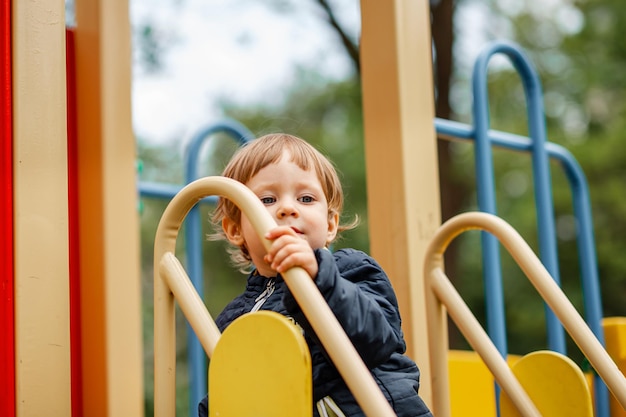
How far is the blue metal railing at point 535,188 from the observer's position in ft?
9.02

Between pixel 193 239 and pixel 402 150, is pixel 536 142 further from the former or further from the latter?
pixel 193 239

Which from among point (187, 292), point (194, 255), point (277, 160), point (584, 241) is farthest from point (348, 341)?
point (584, 241)

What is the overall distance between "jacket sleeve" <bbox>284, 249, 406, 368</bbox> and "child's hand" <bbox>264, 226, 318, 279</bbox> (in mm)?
34

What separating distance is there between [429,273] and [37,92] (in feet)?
3.68

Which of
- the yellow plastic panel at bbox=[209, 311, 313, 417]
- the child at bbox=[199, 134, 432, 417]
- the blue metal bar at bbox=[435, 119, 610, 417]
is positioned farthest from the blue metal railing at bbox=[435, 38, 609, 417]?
the yellow plastic panel at bbox=[209, 311, 313, 417]

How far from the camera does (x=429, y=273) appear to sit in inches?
86.7

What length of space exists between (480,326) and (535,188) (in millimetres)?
1190

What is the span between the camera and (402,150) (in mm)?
2451

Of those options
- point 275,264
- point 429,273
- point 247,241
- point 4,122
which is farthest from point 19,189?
point 429,273

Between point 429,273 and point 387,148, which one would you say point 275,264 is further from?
point 387,148

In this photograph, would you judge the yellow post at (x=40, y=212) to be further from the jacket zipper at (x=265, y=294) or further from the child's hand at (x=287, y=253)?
the child's hand at (x=287, y=253)

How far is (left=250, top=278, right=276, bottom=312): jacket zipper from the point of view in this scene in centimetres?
178

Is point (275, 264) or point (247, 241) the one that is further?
point (247, 241)

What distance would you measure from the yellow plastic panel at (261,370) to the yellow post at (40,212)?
1.43 feet
